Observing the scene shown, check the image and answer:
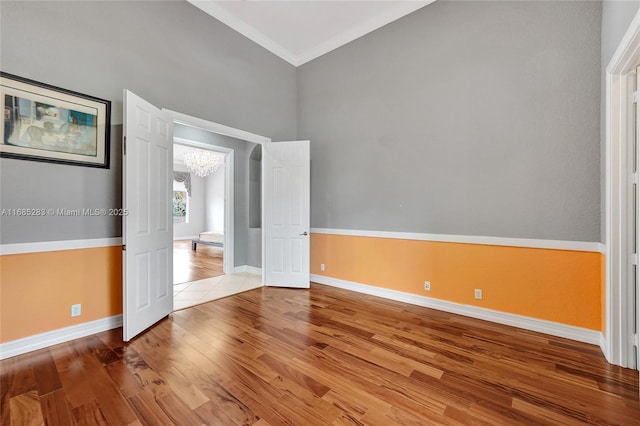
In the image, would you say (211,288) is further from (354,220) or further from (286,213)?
(354,220)

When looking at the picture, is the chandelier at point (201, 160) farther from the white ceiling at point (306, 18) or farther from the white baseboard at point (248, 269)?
the white ceiling at point (306, 18)

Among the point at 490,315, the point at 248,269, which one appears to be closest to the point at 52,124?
the point at 248,269

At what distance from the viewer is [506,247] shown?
106 inches

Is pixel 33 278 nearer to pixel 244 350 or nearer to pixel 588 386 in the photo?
pixel 244 350

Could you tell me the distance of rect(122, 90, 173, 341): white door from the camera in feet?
7.66

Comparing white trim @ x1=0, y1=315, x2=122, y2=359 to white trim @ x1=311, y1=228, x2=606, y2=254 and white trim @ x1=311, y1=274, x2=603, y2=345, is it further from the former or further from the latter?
white trim @ x1=311, y1=228, x2=606, y2=254

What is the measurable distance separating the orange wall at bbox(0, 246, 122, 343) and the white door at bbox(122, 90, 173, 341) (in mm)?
336

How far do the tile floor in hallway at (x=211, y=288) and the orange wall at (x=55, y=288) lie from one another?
32.4 inches

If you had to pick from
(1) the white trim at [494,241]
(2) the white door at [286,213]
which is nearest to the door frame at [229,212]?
(2) the white door at [286,213]

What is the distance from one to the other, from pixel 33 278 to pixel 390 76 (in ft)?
14.5

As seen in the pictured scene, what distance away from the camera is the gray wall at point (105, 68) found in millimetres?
2103

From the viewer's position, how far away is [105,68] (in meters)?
2.51

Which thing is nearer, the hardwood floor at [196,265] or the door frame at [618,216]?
the door frame at [618,216]

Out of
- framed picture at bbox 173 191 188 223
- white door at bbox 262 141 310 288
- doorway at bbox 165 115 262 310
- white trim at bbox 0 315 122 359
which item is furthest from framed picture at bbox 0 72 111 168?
framed picture at bbox 173 191 188 223
